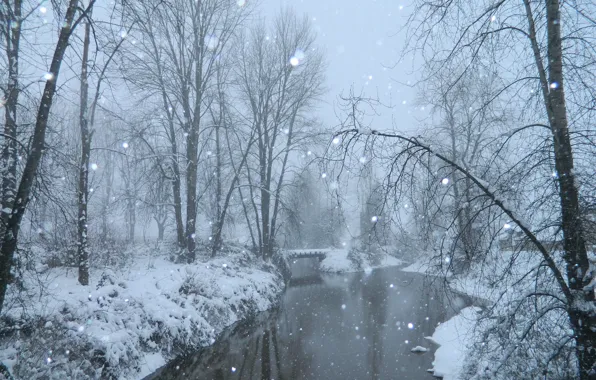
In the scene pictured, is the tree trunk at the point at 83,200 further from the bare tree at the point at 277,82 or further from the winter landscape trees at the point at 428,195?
the bare tree at the point at 277,82

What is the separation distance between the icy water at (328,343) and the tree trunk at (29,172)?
189 inches

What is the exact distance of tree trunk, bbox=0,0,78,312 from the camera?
14.0 feet

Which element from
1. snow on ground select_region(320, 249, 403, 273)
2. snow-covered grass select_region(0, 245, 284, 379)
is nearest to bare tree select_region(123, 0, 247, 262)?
snow-covered grass select_region(0, 245, 284, 379)

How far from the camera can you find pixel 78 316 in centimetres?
736

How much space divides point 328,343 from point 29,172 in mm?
9197

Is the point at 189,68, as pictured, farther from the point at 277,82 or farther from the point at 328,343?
the point at 328,343

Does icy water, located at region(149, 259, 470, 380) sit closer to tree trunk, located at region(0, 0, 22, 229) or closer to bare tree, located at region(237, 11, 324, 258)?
tree trunk, located at region(0, 0, 22, 229)

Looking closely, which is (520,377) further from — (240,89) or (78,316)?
(240,89)

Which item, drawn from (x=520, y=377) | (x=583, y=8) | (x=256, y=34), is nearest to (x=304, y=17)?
(x=256, y=34)

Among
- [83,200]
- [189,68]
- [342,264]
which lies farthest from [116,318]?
[342,264]

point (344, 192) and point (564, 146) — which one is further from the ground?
point (564, 146)

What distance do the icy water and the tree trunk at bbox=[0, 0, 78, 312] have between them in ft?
15.7

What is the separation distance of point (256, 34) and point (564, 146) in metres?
19.3

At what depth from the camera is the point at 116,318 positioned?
805cm
